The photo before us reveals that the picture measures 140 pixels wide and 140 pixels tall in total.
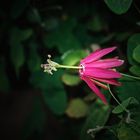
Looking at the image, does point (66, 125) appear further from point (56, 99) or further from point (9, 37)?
point (9, 37)

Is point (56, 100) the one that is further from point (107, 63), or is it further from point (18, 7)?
point (107, 63)

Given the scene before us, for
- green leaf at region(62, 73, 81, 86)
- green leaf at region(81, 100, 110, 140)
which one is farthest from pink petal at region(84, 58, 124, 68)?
green leaf at region(62, 73, 81, 86)

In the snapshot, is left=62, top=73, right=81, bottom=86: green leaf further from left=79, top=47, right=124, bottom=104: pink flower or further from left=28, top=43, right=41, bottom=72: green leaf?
left=79, top=47, right=124, bottom=104: pink flower

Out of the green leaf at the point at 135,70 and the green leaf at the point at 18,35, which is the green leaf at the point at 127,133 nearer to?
the green leaf at the point at 135,70

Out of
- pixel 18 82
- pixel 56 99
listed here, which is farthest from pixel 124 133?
pixel 18 82

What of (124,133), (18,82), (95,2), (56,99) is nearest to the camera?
(124,133)

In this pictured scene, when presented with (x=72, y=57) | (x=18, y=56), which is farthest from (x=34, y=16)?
(x=72, y=57)
